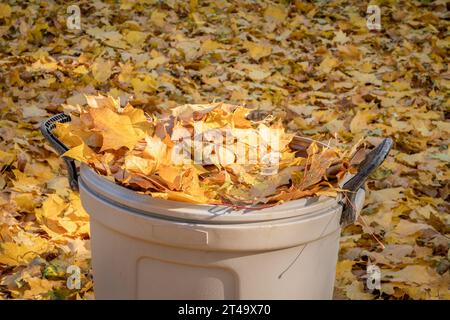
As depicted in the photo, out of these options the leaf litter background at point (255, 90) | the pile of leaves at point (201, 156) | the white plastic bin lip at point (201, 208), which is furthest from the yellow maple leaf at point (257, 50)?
the white plastic bin lip at point (201, 208)

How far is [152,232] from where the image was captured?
1644mm

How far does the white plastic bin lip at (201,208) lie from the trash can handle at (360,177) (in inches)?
3.0

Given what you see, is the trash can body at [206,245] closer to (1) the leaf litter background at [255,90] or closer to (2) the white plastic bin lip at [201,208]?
(2) the white plastic bin lip at [201,208]

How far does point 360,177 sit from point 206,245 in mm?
410

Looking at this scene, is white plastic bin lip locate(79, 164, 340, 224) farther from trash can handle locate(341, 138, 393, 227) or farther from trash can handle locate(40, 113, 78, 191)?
trash can handle locate(40, 113, 78, 191)

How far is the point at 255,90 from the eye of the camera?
4.19 metres

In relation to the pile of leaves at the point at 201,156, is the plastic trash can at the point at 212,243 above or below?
below

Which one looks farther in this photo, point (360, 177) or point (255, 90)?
point (255, 90)

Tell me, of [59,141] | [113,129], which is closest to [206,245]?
[113,129]

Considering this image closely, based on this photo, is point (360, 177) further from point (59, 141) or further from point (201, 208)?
point (59, 141)

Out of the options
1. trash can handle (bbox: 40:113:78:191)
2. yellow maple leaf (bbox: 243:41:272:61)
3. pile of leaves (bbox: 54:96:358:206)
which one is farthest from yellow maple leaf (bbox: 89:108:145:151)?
yellow maple leaf (bbox: 243:41:272:61)

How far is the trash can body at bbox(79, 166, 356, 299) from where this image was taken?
5.31 feet

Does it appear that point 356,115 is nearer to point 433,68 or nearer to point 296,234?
point 433,68

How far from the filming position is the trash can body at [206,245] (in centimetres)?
162
